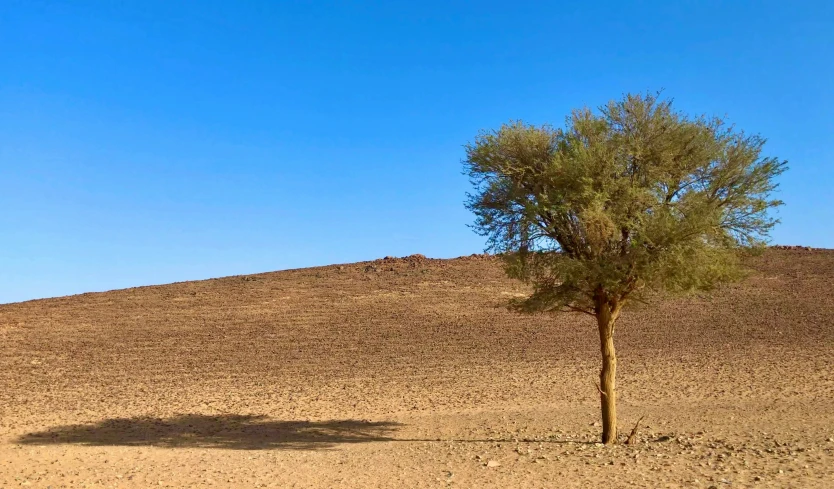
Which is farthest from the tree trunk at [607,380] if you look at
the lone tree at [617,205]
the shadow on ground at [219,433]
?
the shadow on ground at [219,433]

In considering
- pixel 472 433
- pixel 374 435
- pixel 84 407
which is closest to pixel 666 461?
pixel 472 433

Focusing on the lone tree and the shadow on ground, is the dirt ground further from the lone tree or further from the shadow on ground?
the lone tree

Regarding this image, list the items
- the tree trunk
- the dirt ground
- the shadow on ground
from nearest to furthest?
1. the dirt ground
2. the tree trunk
3. the shadow on ground

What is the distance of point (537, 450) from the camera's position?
15.5 meters

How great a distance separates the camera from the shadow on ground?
60.0ft

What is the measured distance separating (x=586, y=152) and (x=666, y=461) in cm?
671

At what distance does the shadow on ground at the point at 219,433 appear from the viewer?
18.3 m

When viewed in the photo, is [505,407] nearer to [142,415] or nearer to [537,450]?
[537,450]

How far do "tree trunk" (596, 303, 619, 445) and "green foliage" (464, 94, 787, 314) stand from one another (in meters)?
0.30

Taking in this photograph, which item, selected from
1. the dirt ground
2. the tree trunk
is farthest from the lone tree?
the dirt ground

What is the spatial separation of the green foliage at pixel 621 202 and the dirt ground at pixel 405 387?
12.9ft

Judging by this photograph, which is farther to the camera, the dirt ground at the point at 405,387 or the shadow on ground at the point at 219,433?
the shadow on ground at the point at 219,433

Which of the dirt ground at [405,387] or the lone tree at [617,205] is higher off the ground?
the lone tree at [617,205]

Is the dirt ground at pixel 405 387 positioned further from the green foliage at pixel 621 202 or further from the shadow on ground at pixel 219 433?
the green foliage at pixel 621 202
